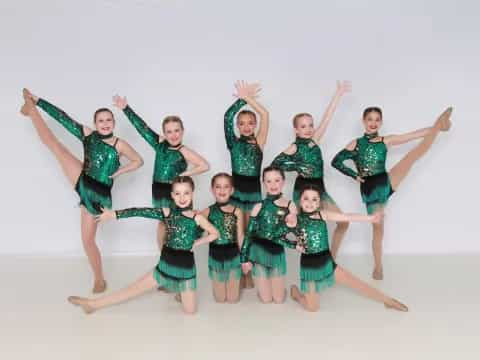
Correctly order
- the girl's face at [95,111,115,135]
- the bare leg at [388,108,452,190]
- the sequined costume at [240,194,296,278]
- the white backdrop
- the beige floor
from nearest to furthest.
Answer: the beige floor
the sequined costume at [240,194,296,278]
the girl's face at [95,111,115,135]
the bare leg at [388,108,452,190]
the white backdrop

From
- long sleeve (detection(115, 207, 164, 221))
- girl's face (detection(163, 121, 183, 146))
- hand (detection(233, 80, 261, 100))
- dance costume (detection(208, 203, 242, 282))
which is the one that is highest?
hand (detection(233, 80, 261, 100))

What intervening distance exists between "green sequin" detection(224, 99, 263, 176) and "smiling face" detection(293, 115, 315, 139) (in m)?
0.26

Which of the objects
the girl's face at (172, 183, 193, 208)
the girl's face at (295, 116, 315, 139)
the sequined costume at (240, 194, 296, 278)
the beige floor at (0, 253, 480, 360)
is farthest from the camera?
the girl's face at (295, 116, 315, 139)

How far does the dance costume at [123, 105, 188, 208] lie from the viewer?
3459 mm

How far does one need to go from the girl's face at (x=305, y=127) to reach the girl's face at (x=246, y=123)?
263 millimetres

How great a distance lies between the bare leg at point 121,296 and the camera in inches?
127

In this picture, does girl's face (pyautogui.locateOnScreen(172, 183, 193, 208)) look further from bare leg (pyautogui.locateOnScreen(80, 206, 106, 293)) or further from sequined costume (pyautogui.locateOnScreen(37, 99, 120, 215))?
bare leg (pyautogui.locateOnScreen(80, 206, 106, 293))

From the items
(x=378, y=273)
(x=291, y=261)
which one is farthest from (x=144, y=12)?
(x=378, y=273)

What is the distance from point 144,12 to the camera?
4141 mm

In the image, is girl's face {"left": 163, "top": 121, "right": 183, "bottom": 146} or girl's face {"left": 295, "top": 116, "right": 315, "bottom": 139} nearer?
girl's face {"left": 163, "top": 121, "right": 183, "bottom": 146}

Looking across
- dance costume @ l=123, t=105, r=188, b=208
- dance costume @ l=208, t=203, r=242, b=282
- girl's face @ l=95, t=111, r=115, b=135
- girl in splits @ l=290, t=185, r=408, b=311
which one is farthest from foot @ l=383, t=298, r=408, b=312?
girl's face @ l=95, t=111, r=115, b=135

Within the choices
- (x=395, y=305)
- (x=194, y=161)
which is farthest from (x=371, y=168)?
(x=194, y=161)

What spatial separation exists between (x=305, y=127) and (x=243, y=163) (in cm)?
42

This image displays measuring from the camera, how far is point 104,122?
3.40 meters
